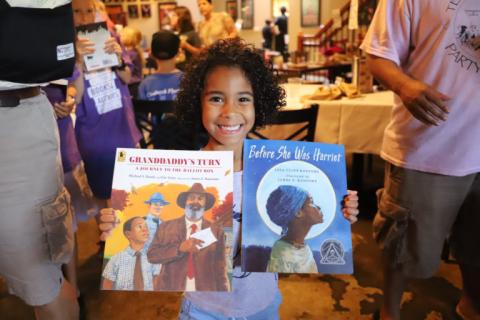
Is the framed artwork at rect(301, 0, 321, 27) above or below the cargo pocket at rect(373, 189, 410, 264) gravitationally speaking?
above

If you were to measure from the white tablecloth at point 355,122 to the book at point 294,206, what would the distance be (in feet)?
5.25

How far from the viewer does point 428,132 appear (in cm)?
134

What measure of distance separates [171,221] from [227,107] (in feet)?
1.14

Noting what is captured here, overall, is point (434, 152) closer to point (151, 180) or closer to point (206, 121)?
point (206, 121)

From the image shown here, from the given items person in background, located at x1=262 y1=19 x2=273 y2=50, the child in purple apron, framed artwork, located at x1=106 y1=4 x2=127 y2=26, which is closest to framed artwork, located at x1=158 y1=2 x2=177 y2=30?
framed artwork, located at x1=106 y1=4 x2=127 y2=26

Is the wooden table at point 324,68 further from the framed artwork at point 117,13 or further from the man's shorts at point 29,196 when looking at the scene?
the framed artwork at point 117,13

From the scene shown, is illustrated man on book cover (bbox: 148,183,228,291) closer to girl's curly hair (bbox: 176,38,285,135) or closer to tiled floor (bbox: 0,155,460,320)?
girl's curly hair (bbox: 176,38,285,135)

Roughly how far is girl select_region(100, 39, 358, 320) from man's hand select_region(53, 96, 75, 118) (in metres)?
0.80

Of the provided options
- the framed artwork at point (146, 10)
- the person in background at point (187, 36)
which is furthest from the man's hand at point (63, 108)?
the framed artwork at point (146, 10)

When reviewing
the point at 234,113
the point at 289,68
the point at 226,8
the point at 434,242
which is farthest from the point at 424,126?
the point at 226,8

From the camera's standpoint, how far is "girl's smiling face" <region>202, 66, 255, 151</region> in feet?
3.43

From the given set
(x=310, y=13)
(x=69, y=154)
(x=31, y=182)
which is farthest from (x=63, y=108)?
(x=310, y=13)

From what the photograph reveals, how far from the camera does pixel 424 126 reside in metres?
1.34

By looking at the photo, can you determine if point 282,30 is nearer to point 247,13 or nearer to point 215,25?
point 247,13
